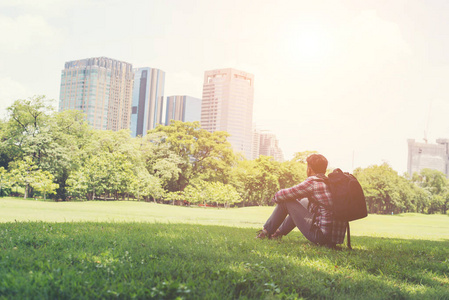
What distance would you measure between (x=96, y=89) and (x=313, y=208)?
176253 mm

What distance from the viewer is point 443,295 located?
11.2 feet

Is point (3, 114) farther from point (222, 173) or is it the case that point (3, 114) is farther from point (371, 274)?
point (371, 274)

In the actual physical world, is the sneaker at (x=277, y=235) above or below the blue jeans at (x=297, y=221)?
below

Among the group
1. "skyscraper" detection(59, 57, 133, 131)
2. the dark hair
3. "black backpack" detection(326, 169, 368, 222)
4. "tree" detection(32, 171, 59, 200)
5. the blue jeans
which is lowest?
"tree" detection(32, 171, 59, 200)

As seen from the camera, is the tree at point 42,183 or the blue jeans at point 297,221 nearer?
the blue jeans at point 297,221

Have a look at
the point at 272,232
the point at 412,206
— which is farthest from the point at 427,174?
the point at 272,232

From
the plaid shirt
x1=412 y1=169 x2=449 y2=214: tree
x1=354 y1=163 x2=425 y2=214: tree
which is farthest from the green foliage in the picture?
the plaid shirt

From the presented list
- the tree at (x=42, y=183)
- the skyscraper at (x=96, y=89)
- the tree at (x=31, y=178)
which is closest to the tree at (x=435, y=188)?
the tree at (x=42, y=183)

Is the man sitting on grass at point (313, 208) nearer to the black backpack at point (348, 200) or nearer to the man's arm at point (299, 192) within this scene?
the man's arm at point (299, 192)

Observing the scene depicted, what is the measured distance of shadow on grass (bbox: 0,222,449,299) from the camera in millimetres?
2633

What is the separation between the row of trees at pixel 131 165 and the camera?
2744 cm

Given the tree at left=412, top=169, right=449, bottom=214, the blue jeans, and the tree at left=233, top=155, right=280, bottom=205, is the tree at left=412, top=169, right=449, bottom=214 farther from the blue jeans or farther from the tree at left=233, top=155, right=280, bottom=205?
the blue jeans

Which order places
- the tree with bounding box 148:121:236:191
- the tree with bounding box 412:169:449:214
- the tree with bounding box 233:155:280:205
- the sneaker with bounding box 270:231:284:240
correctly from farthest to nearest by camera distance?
the tree with bounding box 412:169:449:214, the tree with bounding box 233:155:280:205, the tree with bounding box 148:121:236:191, the sneaker with bounding box 270:231:284:240

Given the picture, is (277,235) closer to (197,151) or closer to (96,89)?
(197,151)
